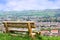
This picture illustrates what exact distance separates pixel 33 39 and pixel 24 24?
61 cm

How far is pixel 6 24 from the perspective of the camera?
Result: 736 centimetres

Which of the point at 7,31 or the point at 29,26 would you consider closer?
the point at 29,26

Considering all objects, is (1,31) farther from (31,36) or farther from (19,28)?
(31,36)

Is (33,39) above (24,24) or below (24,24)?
below

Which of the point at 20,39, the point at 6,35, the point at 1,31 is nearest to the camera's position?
the point at 20,39

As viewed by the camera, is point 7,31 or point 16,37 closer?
point 16,37

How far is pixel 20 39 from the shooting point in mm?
6609

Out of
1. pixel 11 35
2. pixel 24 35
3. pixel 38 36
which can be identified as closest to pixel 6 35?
pixel 11 35

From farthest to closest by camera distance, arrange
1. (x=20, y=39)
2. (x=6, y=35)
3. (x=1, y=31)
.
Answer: (x=1, y=31) < (x=6, y=35) < (x=20, y=39)

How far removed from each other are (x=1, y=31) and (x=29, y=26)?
163cm

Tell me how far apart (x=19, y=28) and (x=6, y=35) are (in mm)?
532

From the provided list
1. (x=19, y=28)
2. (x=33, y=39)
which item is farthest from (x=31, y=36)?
(x=19, y=28)

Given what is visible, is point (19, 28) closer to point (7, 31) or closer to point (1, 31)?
point (7, 31)

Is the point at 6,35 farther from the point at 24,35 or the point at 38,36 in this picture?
the point at 38,36
